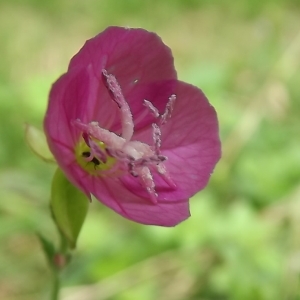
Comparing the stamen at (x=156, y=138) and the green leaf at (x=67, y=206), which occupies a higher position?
the stamen at (x=156, y=138)

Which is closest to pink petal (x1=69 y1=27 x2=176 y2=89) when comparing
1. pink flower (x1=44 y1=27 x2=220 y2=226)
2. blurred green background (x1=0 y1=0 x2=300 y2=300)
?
pink flower (x1=44 y1=27 x2=220 y2=226)

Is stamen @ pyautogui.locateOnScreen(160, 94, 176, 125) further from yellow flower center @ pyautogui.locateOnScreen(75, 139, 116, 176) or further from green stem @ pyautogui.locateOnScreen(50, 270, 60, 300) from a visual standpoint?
green stem @ pyautogui.locateOnScreen(50, 270, 60, 300)

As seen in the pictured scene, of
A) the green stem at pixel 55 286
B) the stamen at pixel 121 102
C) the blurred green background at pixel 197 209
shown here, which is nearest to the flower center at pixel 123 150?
the stamen at pixel 121 102

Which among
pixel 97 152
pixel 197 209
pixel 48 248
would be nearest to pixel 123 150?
pixel 97 152

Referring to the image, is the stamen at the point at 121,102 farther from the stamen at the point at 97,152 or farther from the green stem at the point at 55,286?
the green stem at the point at 55,286

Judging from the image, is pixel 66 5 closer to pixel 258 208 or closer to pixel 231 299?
pixel 258 208

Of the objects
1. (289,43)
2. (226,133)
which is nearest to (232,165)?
(226,133)
